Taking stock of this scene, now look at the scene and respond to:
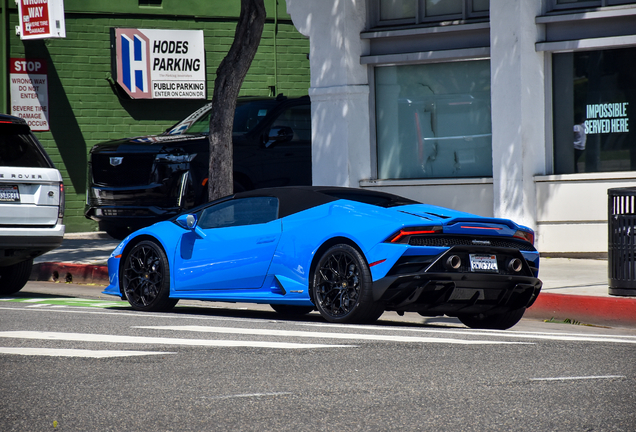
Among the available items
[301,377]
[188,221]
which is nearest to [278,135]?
[188,221]

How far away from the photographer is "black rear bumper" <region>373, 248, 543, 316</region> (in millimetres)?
7363

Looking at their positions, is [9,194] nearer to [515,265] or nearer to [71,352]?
[71,352]

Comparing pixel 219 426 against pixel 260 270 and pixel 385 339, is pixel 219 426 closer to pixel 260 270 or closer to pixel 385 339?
pixel 385 339

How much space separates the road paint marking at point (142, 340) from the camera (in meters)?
6.61

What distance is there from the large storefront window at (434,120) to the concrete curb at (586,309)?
176 inches

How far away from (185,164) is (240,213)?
5.22 m

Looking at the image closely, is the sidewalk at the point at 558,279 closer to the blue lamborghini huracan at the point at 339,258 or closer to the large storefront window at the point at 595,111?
the blue lamborghini huracan at the point at 339,258

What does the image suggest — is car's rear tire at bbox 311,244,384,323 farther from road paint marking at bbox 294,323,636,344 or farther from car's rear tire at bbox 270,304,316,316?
car's rear tire at bbox 270,304,316,316

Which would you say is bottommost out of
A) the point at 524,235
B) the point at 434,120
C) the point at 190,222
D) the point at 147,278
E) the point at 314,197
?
the point at 147,278

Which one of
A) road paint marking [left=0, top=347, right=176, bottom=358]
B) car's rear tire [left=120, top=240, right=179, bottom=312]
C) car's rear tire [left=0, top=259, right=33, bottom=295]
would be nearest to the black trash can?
car's rear tire [left=120, top=240, right=179, bottom=312]

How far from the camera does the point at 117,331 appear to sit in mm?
7344

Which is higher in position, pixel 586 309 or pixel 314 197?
pixel 314 197

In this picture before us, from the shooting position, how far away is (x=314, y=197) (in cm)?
835

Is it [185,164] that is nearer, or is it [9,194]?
[9,194]
